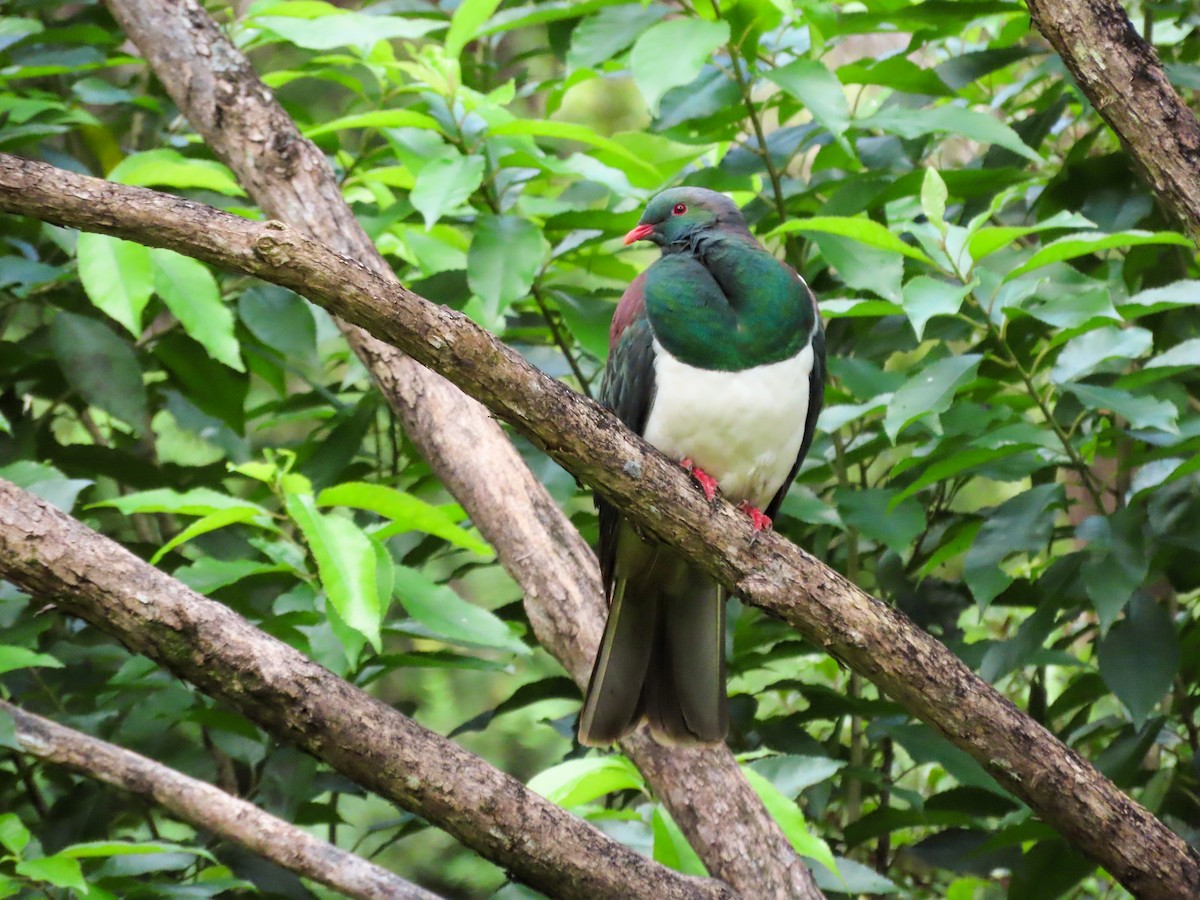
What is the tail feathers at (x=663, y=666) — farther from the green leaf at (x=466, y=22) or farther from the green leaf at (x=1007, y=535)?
the green leaf at (x=466, y=22)

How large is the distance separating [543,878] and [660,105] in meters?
1.65

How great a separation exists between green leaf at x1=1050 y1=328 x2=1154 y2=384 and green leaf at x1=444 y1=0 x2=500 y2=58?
1.36 m

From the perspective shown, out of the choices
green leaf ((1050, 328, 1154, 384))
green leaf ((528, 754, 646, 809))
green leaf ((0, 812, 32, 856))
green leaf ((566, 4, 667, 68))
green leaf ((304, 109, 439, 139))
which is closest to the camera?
green leaf ((0, 812, 32, 856))

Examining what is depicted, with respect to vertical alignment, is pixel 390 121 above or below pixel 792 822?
above

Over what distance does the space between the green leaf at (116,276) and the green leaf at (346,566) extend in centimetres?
54

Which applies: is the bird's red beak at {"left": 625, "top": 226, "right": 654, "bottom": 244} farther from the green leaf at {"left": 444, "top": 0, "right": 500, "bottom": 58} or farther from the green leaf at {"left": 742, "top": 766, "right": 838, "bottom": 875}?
the green leaf at {"left": 742, "top": 766, "right": 838, "bottom": 875}

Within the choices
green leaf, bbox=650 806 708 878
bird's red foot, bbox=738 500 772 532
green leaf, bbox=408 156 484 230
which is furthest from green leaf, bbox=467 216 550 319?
green leaf, bbox=650 806 708 878

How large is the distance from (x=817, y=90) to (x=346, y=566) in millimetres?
1292

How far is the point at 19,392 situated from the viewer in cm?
316

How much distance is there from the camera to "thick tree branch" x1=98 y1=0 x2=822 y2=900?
250 centimetres

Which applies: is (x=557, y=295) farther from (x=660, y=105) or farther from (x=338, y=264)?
(x=338, y=264)

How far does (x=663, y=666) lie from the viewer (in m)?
2.57

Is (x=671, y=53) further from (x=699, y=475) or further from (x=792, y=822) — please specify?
(x=792, y=822)

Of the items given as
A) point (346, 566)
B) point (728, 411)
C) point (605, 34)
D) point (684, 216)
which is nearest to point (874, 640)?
point (728, 411)
